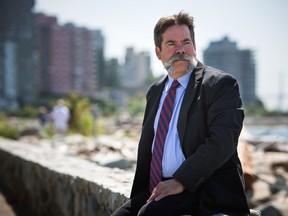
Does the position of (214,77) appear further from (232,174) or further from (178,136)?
(232,174)

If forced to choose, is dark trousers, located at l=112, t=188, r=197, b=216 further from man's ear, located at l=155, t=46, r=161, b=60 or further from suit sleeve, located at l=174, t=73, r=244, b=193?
man's ear, located at l=155, t=46, r=161, b=60

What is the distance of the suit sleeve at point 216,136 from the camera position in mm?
1646

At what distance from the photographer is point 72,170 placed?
3.51m

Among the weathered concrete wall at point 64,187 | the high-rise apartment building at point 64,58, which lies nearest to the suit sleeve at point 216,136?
the weathered concrete wall at point 64,187

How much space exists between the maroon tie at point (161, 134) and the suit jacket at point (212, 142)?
0.11m

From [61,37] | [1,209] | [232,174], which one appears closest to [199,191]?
[232,174]

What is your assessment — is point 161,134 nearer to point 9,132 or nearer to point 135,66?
point 9,132

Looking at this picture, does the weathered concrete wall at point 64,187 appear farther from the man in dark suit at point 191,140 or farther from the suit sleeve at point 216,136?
the suit sleeve at point 216,136

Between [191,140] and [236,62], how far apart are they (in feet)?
412

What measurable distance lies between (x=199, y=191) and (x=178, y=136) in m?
0.27

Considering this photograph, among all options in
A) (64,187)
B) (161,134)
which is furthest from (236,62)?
(161,134)

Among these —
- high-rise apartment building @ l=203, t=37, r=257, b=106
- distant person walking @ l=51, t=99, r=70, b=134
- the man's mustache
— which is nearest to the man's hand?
the man's mustache

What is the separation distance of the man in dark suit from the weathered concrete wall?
1.99 ft

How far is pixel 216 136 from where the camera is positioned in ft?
5.41
